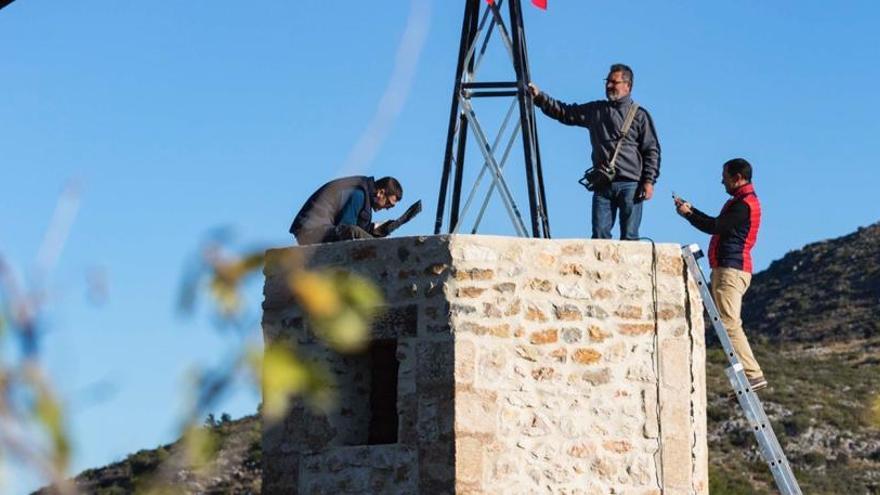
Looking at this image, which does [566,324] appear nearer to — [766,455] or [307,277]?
[766,455]

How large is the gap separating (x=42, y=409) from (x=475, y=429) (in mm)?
6643

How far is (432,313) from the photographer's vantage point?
9.22 metres

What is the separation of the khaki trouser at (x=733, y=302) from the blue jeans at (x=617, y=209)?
23.1 inches

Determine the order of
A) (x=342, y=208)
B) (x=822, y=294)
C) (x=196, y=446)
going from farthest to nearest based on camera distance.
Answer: (x=822, y=294) → (x=342, y=208) → (x=196, y=446)

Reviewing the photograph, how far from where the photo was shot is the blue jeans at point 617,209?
33.1ft

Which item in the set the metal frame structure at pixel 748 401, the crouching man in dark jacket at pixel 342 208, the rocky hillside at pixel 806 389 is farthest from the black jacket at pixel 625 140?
the rocky hillside at pixel 806 389

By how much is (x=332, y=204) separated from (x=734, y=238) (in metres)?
2.43

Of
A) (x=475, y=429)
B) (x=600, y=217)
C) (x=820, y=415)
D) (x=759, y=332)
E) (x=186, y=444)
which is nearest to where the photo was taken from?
(x=186, y=444)

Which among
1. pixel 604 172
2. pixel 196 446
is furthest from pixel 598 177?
pixel 196 446

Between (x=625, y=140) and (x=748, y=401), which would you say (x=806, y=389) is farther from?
(x=748, y=401)

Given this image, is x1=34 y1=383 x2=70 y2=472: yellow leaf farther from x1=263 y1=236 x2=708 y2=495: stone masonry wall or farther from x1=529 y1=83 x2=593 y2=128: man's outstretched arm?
x1=529 y1=83 x2=593 y2=128: man's outstretched arm

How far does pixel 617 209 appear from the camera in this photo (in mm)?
10250

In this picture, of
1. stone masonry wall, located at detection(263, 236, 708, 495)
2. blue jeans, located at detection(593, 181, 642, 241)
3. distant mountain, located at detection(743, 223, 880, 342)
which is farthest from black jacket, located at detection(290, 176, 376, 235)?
distant mountain, located at detection(743, 223, 880, 342)

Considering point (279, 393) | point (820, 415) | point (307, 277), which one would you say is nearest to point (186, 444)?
point (279, 393)
